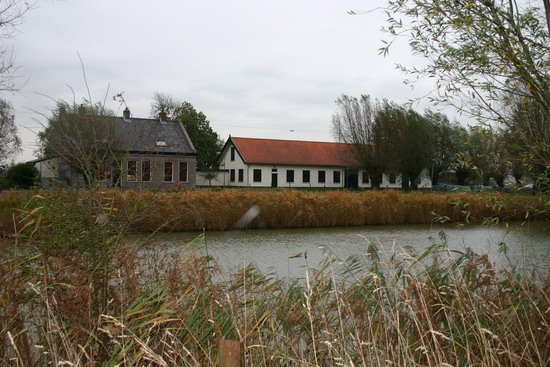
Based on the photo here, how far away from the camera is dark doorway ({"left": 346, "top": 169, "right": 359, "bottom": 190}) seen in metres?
42.9

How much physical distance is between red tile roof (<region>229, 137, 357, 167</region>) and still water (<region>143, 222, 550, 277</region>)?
23934mm

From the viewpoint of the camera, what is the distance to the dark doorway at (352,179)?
42.9 meters

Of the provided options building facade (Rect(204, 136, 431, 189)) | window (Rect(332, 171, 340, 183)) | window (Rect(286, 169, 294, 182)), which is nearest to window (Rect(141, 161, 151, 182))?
building facade (Rect(204, 136, 431, 189))

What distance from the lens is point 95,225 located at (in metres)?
3.68

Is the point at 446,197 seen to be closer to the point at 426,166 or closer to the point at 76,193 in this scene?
the point at 76,193

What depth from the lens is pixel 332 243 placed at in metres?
11.7

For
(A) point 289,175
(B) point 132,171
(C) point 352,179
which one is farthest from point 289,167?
(B) point 132,171

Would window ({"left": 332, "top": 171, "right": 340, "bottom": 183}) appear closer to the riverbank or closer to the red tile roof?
the red tile roof

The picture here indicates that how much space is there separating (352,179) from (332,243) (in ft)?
105

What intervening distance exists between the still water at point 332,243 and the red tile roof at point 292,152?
23.9 m

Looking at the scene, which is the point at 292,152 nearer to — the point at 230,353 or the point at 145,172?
the point at 145,172

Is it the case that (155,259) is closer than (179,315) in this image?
No

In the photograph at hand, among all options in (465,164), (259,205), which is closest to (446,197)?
(259,205)

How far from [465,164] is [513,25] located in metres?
1.20
